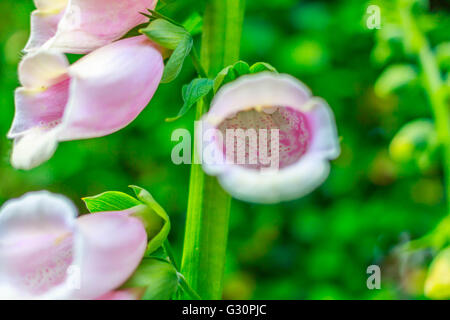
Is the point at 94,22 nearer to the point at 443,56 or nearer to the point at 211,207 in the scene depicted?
the point at 211,207

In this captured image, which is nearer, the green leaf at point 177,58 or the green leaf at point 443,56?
the green leaf at point 177,58

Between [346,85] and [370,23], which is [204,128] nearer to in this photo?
[370,23]

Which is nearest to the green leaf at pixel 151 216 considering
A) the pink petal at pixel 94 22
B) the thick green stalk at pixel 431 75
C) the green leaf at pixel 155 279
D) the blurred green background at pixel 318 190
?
the green leaf at pixel 155 279

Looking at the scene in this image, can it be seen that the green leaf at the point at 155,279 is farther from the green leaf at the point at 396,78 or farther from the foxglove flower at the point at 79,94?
the green leaf at the point at 396,78

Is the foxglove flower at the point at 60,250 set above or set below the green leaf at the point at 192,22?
below

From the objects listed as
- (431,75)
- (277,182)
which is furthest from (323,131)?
(431,75)

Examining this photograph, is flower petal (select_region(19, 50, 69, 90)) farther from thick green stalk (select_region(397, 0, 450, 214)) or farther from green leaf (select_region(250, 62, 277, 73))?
thick green stalk (select_region(397, 0, 450, 214))

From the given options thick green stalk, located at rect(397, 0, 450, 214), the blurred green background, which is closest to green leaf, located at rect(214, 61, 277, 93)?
thick green stalk, located at rect(397, 0, 450, 214)
